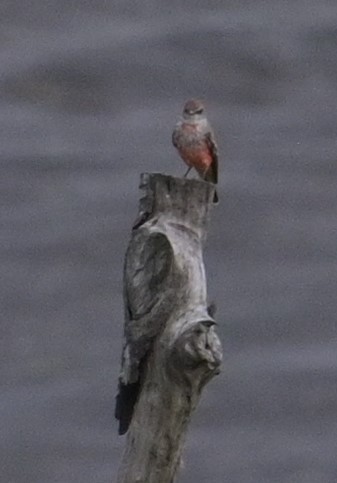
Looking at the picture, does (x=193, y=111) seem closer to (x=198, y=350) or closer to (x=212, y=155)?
(x=212, y=155)

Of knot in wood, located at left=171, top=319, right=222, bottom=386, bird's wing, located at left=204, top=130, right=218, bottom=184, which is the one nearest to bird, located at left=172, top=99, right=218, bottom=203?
bird's wing, located at left=204, top=130, right=218, bottom=184

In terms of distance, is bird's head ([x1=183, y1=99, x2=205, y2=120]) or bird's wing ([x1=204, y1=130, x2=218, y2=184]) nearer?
bird's wing ([x1=204, y1=130, x2=218, y2=184])

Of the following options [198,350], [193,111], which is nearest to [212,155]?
[193,111]

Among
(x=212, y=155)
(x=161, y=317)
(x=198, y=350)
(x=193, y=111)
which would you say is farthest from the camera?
(x=193, y=111)

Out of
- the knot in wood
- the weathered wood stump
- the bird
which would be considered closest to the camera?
the knot in wood

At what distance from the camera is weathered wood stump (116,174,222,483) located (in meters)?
5.68

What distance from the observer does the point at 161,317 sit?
18.7ft

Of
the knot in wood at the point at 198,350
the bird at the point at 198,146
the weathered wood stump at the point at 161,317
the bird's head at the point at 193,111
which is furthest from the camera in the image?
the bird's head at the point at 193,111

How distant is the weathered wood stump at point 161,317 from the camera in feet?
18.6

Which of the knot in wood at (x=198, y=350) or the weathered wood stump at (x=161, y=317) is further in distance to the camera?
the weathered wood stump at (x=161, y=317)

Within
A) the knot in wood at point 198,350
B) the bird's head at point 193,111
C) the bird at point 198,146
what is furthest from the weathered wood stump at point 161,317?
the bird's head at point 193,111

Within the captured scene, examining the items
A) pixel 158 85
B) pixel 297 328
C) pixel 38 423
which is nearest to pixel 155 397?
pixel 38 423

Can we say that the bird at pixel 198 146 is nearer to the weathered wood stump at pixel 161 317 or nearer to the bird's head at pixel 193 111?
the bird's head at pixel 193 111

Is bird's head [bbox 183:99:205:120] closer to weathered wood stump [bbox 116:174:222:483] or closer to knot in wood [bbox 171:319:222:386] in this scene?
weathered wood stump [bbox 116:174:222:483]
